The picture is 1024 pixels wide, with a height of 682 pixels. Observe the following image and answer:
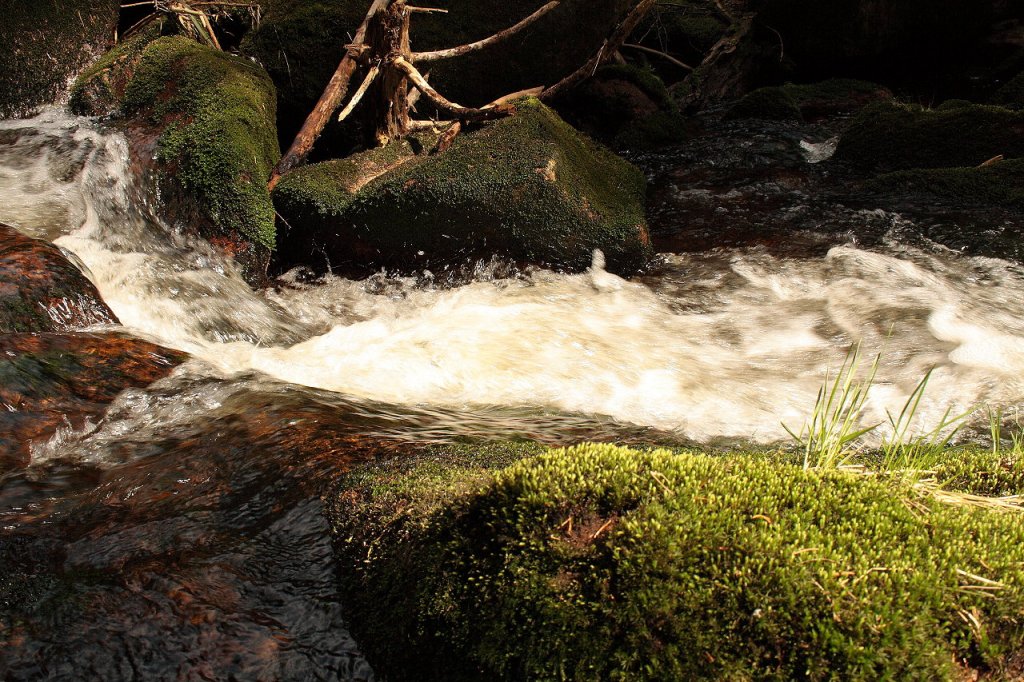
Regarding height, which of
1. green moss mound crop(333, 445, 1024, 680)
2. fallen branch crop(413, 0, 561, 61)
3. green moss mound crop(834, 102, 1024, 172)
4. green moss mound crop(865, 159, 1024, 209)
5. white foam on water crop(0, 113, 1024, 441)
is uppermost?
fallen branch crop(413, 0, 561, 61)

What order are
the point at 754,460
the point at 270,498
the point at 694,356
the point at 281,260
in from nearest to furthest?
the point at 754,460
the point at 270,498
the point at 694,356
the point at 281,260

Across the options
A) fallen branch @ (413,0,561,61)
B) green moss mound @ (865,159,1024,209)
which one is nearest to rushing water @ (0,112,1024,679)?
green moss mound @ (865,159,1024,209)

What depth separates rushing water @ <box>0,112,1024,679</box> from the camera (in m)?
2.46

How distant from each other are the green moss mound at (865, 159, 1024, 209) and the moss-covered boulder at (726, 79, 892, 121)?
12.3 feet

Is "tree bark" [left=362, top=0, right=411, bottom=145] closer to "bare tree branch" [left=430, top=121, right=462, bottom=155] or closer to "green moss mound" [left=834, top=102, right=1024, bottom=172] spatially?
"bare tree branch" [left=430, top=121, right=462, bottom=155]

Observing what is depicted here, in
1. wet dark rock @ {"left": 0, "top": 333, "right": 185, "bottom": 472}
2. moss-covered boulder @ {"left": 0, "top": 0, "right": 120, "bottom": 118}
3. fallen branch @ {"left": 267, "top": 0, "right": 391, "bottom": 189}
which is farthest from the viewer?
moss-covered boulder @ {"left": 0, "top": 0, "right": 120, "bottom": 118}

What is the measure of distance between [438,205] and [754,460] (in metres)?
4.81

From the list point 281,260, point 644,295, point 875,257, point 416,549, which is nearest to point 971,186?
point 875,257

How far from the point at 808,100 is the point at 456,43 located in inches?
248

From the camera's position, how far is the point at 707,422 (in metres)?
4.14

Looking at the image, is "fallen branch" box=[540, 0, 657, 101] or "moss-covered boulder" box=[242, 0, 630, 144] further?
"fallen branch" box=[540, 0, 657, 101]

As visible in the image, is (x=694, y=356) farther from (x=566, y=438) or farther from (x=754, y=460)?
(x=754, y=460)

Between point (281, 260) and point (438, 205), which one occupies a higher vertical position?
point (438, 205)

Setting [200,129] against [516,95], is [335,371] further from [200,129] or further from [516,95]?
[516,95]
